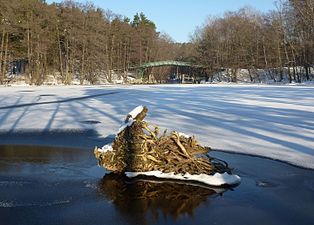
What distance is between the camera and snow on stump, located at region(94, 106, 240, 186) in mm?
7238

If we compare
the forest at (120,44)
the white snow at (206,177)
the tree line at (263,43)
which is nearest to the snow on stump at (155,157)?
the white snow at (206,177)

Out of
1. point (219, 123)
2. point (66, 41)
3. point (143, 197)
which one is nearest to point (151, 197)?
point (143, 197)

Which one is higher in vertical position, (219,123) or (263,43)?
(263,43)

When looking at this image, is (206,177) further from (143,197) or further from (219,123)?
(219,123)

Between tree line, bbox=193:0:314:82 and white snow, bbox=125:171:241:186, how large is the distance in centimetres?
5743

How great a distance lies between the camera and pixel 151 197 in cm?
612

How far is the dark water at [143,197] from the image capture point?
523 centimetres

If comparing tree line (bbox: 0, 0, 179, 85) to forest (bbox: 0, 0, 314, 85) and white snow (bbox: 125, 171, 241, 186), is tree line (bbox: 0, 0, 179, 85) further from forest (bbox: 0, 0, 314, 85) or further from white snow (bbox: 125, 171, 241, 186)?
white snow (bbox: 125, 171, 241, 186)

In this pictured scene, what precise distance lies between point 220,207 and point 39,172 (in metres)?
3.54

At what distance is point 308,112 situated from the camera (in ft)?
51.7

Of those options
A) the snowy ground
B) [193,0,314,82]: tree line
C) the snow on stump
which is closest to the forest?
[193,0,314,82]: tree line

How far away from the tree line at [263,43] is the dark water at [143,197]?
188ft

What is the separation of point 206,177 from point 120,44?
76.3 m

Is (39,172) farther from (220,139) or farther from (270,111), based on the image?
(270,111)
